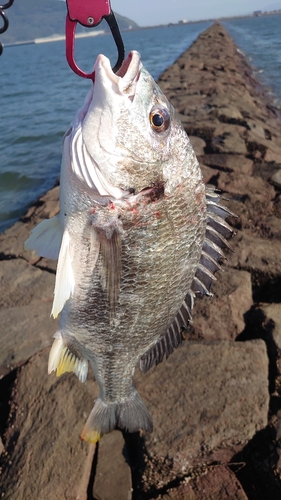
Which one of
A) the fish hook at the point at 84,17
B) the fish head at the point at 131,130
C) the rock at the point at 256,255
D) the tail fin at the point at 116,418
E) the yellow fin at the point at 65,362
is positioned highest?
the fish hook at the point at 84,17

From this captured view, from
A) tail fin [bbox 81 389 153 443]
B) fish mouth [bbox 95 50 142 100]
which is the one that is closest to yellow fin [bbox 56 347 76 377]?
tail fin [bbox 81 389 153 443]

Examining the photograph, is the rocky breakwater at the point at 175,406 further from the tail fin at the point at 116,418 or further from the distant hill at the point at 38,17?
the distant hill at the point at 38,17

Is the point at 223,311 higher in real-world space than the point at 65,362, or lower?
lower

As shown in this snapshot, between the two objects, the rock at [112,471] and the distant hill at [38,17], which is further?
the distant hill at [38,17]

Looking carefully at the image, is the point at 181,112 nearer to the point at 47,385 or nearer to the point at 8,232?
the point at 8,232

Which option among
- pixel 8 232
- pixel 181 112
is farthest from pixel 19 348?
pixel 181 112

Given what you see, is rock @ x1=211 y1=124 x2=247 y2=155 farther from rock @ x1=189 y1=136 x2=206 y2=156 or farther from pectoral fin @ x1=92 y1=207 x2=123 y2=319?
pectoral fin @ x1=92 y1=207 x2=123 y2=319

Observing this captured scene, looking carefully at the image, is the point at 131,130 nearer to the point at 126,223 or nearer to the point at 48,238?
the point at 126,223

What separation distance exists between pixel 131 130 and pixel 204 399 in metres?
1.80

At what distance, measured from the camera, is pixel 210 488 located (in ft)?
7.41

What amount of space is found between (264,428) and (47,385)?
146 cm

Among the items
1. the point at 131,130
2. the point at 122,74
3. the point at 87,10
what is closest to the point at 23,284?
the point at 131,130

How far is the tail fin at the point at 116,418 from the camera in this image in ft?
7.72

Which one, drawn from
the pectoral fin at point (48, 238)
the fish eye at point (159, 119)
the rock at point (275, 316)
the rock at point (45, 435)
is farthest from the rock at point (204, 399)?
the fish eye at point (159, 119)
